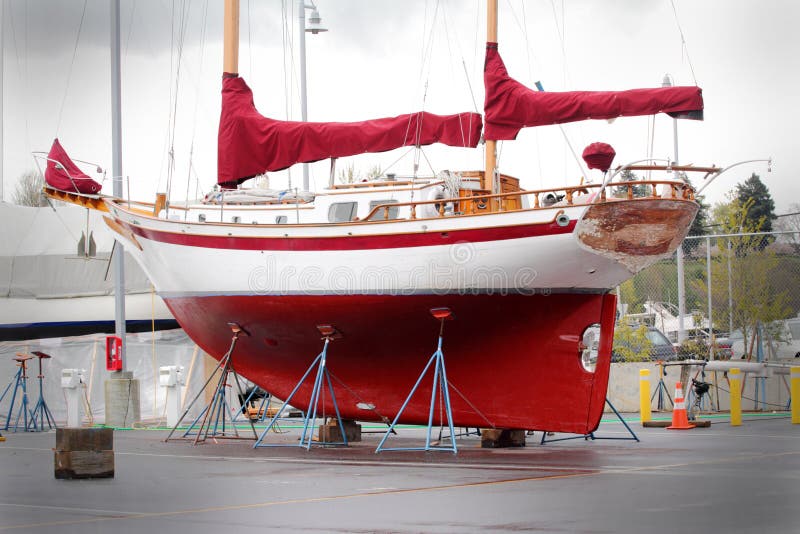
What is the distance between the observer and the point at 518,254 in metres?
18.5

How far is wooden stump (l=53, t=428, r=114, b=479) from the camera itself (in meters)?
13.8

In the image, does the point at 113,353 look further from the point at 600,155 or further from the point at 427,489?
the point at 427,489

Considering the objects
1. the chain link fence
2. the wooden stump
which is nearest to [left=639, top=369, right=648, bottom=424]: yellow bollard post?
the chain link fence

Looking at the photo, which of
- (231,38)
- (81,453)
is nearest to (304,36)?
(231,38)

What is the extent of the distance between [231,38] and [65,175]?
4.86 meters

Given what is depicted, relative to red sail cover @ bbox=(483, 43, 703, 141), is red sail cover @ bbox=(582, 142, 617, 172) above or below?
below

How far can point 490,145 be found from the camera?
20766 millimetres

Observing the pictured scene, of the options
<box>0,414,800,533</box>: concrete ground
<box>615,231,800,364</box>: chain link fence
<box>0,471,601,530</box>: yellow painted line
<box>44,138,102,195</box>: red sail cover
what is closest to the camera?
<box>0,414,800,533</box>: concrete ground

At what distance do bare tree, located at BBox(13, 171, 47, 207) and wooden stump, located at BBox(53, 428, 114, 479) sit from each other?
2314 cm

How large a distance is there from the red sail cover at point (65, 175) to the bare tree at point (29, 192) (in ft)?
34.3

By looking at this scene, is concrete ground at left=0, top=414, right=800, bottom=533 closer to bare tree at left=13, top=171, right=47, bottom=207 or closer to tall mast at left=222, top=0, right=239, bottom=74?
tall mast at left=222, top=0, right=239, bottom=74

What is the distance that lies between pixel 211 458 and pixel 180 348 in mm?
12664

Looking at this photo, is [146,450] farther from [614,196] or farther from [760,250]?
[760,250]

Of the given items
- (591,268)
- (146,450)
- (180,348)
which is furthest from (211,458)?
(180,348)
